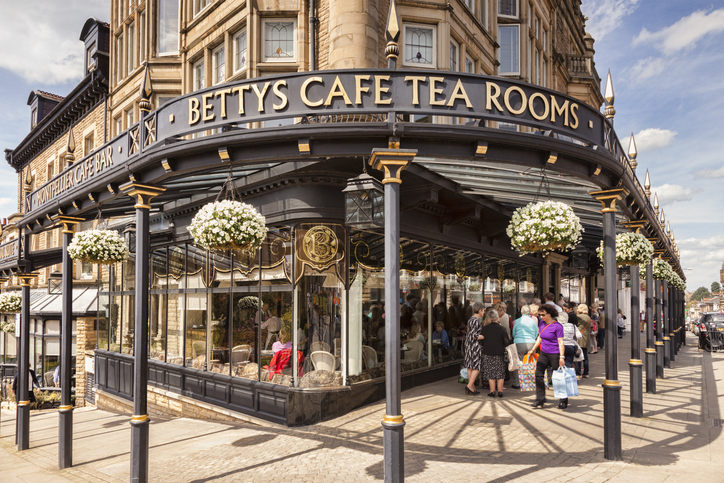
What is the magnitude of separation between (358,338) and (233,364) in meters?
2.65

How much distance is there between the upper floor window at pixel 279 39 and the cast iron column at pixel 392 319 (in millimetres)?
6928

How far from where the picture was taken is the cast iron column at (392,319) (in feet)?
15.6

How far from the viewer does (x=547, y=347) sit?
8672 millimetres

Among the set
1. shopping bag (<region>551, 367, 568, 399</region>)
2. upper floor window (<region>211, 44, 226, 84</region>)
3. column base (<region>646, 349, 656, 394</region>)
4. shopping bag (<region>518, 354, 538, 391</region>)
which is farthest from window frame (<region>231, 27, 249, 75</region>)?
column base (<region>646, 349, 656, 394</region>)

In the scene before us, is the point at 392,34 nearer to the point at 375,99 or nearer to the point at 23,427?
the point at 375,99

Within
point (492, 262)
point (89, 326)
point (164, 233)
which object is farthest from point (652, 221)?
point (89, 326)

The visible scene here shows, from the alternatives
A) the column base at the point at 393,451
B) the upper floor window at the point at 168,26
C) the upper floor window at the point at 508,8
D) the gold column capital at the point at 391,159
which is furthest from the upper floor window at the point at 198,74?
the column base at the point at 393,451

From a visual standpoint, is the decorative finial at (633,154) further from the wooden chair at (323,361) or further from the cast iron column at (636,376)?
the wooden chair at (323,361)

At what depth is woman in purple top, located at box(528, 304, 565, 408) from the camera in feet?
28.3

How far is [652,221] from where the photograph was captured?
10.8 m

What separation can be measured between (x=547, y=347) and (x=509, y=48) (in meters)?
10.2

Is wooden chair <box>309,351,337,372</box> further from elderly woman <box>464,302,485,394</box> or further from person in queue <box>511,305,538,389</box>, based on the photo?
person in queue <box>511,305,538,389</box>

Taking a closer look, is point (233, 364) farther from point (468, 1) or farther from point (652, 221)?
point (468, 1)

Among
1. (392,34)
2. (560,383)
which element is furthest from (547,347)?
(392,34)
